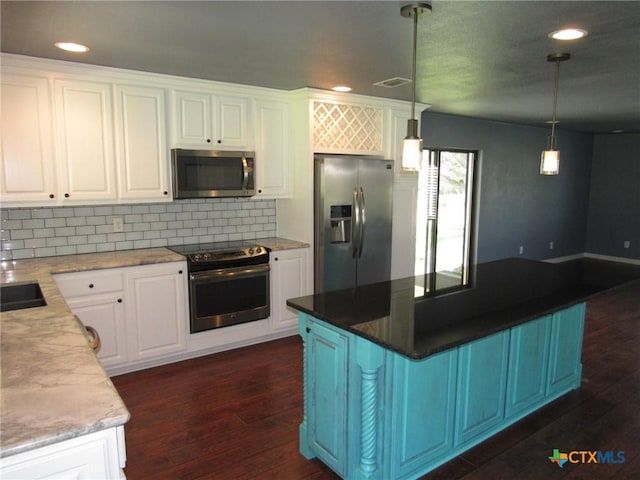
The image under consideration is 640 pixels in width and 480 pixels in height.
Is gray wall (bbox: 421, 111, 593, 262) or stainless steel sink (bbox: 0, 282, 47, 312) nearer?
stainless steel sink (bbox: 0, 282, 47, 312)

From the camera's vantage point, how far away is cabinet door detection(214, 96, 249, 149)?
12.6 feet

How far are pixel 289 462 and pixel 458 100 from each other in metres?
3.76

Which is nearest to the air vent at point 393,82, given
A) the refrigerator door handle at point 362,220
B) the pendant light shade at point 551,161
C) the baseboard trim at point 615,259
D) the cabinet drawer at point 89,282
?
the refrigerator door handle at point 362,220

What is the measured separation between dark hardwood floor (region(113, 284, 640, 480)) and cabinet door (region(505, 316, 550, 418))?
0.45 feet

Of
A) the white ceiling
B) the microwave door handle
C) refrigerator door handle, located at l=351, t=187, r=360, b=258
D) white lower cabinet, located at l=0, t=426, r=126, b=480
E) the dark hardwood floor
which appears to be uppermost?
the white ceiling

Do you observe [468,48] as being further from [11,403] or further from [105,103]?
[11,403]

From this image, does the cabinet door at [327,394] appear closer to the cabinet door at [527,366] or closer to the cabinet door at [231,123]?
the cabinet door at [527,366]

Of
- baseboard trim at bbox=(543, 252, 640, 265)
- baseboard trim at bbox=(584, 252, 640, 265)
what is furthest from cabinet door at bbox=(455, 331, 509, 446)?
baseboard trim at bbox=(584, 252, 640, 265)

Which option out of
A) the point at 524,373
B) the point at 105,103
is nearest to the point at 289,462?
the point at 524,373

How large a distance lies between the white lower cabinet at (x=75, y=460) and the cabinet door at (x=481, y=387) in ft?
5.39

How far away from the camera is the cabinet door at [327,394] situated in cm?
218

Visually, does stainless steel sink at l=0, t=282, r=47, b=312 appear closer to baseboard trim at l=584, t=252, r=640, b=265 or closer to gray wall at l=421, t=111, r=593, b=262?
gray wall at l=421, t=111, r=593, b=262

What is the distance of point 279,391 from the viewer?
3234 mm

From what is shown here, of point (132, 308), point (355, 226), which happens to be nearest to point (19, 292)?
point (132, 308)
